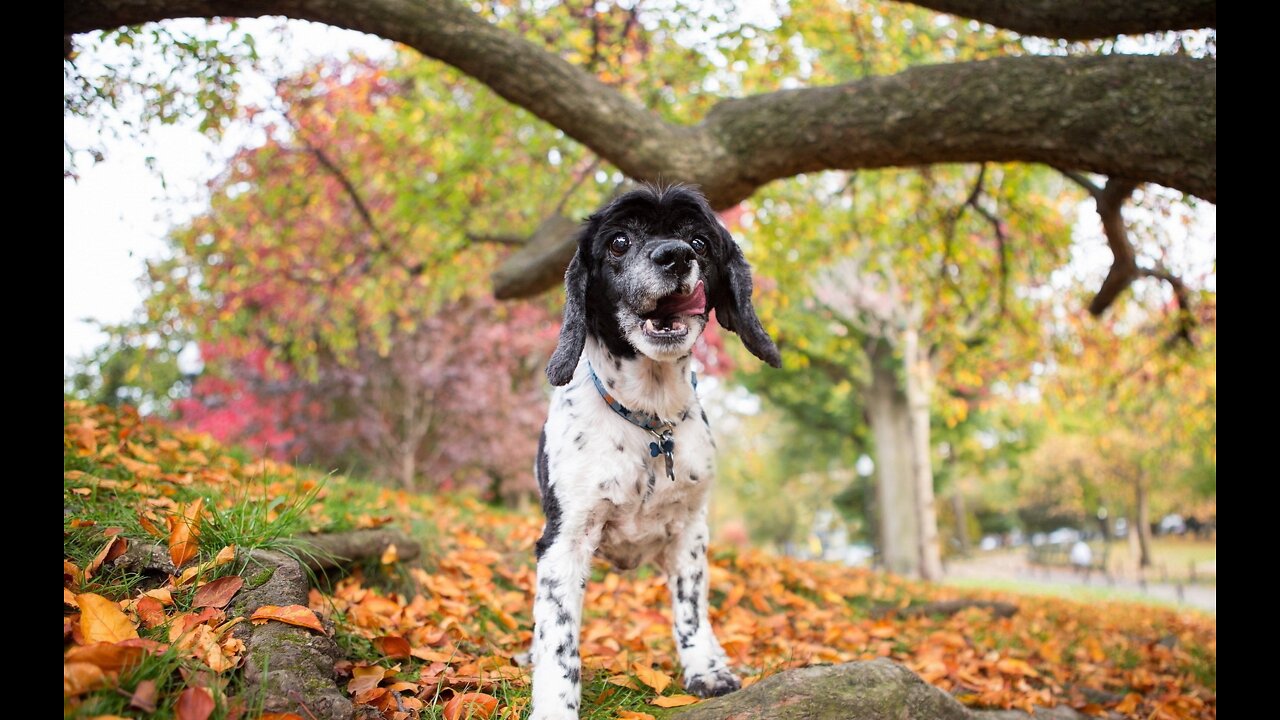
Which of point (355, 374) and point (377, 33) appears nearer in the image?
point (377, 33)

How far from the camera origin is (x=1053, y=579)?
23.8 m

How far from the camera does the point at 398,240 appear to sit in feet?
31.6

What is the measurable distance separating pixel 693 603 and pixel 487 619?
5.08 ft

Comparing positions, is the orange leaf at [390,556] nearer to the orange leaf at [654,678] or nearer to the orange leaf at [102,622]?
the orange leaf at [654,678]

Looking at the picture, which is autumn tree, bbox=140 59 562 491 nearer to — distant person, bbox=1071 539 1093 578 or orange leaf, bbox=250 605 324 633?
orange leaf, bbox=250 605 324 633

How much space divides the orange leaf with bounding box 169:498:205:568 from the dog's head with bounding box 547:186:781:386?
1.49m

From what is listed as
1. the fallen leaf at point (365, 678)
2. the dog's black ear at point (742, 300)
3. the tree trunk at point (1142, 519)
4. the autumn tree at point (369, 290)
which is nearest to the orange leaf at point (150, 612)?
the fallen leaf at point (365, 678)

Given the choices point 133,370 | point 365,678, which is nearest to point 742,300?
point 365,678

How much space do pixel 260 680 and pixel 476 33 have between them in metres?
3.93

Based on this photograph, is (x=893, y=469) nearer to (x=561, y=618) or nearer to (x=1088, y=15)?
(x=1088, y=15)

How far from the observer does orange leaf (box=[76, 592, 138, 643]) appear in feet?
6.78
